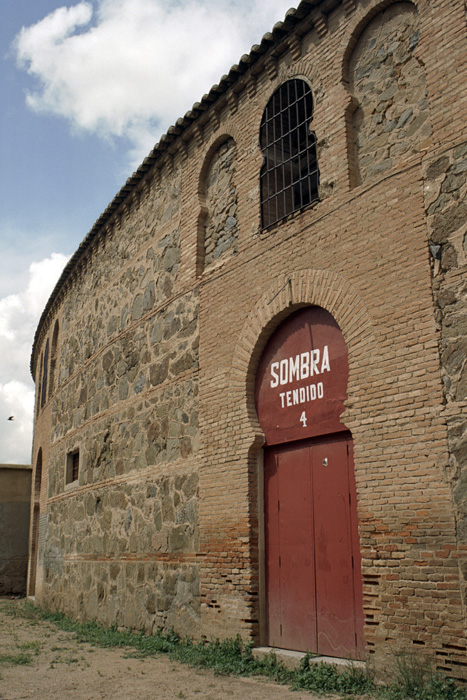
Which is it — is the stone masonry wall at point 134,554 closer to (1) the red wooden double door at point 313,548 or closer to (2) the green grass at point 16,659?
(1) the red wooden double door at point 313,548

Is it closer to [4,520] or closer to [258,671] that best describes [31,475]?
[4,520]

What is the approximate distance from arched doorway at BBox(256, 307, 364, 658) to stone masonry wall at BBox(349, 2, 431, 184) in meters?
1.88

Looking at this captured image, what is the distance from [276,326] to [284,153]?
7.99 feet

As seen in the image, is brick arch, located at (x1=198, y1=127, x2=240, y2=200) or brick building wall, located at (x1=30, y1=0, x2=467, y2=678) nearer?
brick building wall, located at (x1=30, y1=0, x2=467, y2=678)

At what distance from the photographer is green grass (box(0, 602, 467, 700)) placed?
17.7ft

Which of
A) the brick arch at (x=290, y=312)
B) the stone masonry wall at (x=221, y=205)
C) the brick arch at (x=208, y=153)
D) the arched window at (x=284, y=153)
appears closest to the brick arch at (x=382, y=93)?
the arched window at (x=284, y=153)

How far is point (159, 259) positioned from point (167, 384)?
89.9 inches

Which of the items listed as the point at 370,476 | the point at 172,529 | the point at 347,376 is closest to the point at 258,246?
the point at 347,376

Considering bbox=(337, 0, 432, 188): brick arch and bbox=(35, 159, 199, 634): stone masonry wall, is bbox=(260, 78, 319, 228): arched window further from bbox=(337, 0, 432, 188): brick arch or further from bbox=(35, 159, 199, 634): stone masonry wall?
bbox=(35, 159, 199, 634): stone masonry wall

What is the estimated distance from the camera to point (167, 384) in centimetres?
1007

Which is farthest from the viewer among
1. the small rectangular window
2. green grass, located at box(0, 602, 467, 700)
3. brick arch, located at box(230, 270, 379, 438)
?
the small rectangular window

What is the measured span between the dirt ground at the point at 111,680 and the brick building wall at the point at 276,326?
34.2 inches

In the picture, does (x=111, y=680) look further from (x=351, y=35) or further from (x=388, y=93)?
(x=351, y=35)

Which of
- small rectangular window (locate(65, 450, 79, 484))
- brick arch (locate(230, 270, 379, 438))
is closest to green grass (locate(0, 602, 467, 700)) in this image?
brick arch (locate(230, 270, 379, 438))
